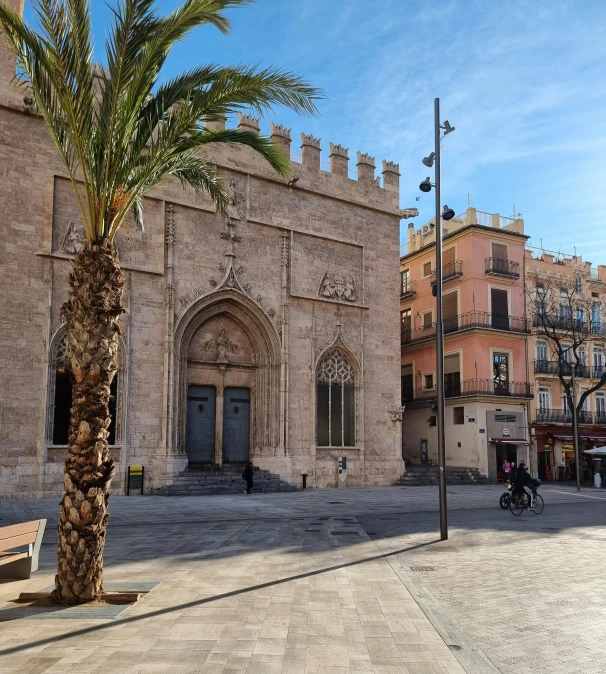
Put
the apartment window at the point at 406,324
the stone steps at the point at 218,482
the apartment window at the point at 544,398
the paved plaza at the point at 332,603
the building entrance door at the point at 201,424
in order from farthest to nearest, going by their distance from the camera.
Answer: the apartment window at the point at 406,324 < the apartment window at the point at 544,398 < the building entrance door at the point at 201,424 < the stone steps at the point at 218,482 < the paved plaza at the point at 332,603

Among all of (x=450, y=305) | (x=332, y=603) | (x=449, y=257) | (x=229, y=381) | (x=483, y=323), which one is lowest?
(x=332, y=603)

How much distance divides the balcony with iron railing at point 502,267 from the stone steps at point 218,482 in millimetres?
16877

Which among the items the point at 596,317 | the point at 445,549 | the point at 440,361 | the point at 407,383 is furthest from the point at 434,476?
the point at 445,549

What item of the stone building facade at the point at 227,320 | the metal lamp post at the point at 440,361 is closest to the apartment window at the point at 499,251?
the stone building facade at the point at 227,320

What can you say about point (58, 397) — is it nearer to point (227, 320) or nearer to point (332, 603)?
point (227, 320)

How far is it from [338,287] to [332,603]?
69.0 feet

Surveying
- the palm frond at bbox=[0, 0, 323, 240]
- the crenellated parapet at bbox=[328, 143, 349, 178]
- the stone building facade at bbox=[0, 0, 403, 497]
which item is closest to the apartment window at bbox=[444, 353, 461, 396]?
the stone building facade at bbox=[0, 0, 403, 497]

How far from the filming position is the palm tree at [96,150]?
7113 millimetres

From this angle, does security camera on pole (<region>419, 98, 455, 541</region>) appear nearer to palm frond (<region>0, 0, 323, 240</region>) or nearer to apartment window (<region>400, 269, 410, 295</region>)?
palm frond (<region>0, 0, 323, 240</region>)

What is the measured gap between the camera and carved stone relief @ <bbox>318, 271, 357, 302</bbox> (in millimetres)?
27203

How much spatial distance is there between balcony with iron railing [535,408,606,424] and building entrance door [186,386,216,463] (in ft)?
61.5

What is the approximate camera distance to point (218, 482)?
75.4 feet

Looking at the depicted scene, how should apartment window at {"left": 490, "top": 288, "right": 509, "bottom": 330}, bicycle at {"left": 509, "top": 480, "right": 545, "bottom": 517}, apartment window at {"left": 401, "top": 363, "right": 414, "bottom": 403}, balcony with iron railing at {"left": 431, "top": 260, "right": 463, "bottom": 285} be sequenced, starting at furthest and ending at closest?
apartment window at {"left": 401, "top": 363, "right": 414, "bottom": 403} < balcony with iron railing at {"left": 431, "top": 260, "right": 463, "bottom": 285} < apartment window at {"left": 490, "top": 288, "right": 509, "bottom": 330} < bicycle at {"left": 509, "top": 480, "right": 545, "bottom": 517}

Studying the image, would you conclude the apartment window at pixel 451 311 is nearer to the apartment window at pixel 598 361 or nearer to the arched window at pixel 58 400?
the apartment window at pixel 598 361
